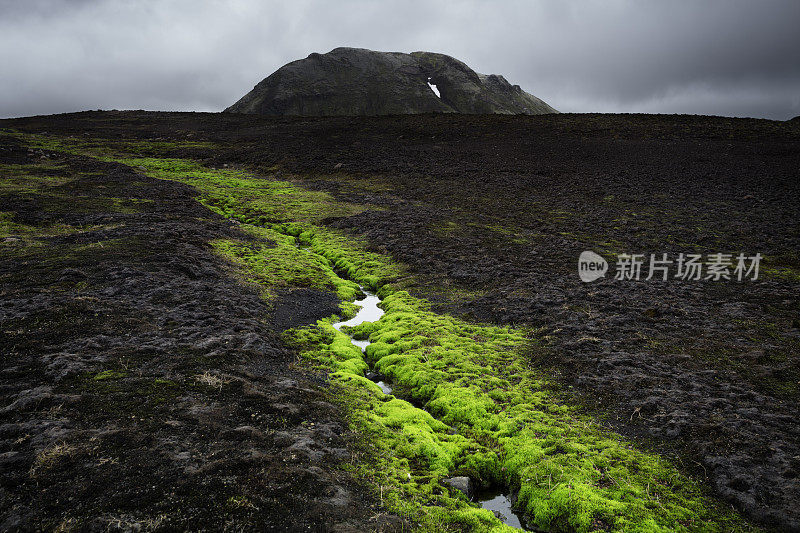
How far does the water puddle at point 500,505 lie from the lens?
7762 mm

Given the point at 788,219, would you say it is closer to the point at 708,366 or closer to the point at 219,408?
the point at 708,366

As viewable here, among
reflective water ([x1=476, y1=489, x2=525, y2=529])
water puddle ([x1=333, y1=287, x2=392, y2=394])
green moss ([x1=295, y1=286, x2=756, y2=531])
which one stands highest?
water puddle ([x1=333, y1=287, x2=392, y2=394])

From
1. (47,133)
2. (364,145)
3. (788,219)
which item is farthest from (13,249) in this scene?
(47,133)

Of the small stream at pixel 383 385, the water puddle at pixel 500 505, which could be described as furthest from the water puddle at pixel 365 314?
the water puddle at pixel 500 505

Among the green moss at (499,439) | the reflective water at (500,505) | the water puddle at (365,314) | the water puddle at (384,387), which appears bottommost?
the reflective water at (500,505)

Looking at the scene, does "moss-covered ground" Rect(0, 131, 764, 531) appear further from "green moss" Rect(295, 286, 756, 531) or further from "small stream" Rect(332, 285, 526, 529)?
"small stream" Rect(332, 285, 526, 529)

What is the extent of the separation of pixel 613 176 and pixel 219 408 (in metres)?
38.9

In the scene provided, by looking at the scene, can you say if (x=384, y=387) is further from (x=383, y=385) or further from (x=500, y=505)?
(x=500, y=505)

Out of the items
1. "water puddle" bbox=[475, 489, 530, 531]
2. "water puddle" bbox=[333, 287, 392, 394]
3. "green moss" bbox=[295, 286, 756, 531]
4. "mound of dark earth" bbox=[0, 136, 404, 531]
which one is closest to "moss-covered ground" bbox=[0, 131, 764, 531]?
"green moss" bbox=[295, 286, 756, 531]

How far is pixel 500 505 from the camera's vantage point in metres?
8.19

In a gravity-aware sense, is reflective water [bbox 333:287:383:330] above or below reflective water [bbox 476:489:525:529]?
above

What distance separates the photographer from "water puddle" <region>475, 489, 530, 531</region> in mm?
7762

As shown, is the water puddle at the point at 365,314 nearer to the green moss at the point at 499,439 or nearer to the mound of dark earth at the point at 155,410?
the green moss at the point at 499,439

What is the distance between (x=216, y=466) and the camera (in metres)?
7.02
